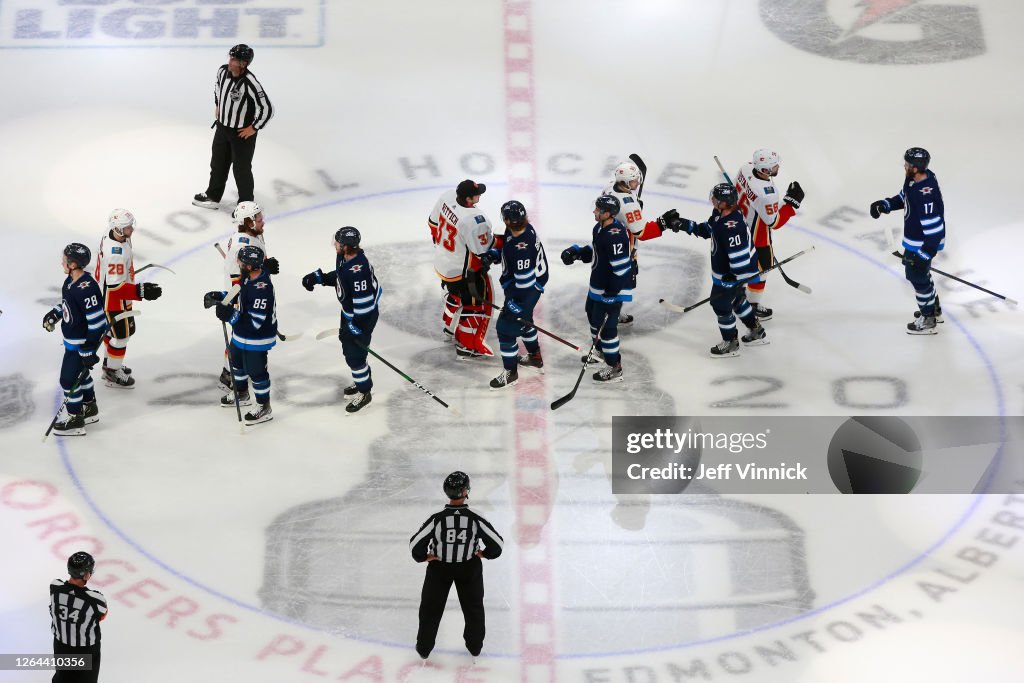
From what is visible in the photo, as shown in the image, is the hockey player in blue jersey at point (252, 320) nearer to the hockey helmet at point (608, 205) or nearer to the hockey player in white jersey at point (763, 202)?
the hockey helmet at point (608, 205)

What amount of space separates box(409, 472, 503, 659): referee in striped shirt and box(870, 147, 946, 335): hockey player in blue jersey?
3847mm

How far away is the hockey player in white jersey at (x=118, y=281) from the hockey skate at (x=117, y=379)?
0.35ft

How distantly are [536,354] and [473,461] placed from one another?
104cm

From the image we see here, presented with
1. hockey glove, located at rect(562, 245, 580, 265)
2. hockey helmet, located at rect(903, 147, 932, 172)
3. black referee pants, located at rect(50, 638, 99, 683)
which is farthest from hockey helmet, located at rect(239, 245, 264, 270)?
hockey helmet, located at rect(903, 147, 932, 172)

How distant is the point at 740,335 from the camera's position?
1057 centimetres

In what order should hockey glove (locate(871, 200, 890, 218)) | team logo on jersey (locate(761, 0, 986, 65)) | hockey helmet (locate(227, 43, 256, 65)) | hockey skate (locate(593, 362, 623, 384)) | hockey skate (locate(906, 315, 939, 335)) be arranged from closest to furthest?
1. hockey skate (locate(593, 362, 623, 384))
2. hockey glove (locate(871, 200, 890, 218))
3. hockey skate (locate(906, 315, 939, 335))
4. hockey helmet (locate(227, 43, 256, 65))
5. team logo on jersey (locate(761, 0, 986, 65))

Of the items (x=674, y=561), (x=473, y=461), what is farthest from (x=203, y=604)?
(x=674, y=561)

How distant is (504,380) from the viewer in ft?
32.7

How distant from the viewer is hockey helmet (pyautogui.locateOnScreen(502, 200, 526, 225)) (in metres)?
9.48

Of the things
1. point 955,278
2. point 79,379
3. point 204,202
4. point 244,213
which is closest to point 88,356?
point 79,379

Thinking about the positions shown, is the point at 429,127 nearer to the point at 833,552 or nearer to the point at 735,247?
the point at 735,247

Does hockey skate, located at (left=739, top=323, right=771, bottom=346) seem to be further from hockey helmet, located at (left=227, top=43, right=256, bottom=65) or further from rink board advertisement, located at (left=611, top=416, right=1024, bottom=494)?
hockey helmet, located at (left=227, top=43, right=256, bottom=65)

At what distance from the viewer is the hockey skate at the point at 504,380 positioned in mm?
9953

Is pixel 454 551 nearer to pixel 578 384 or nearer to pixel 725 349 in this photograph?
pixel 578 384
